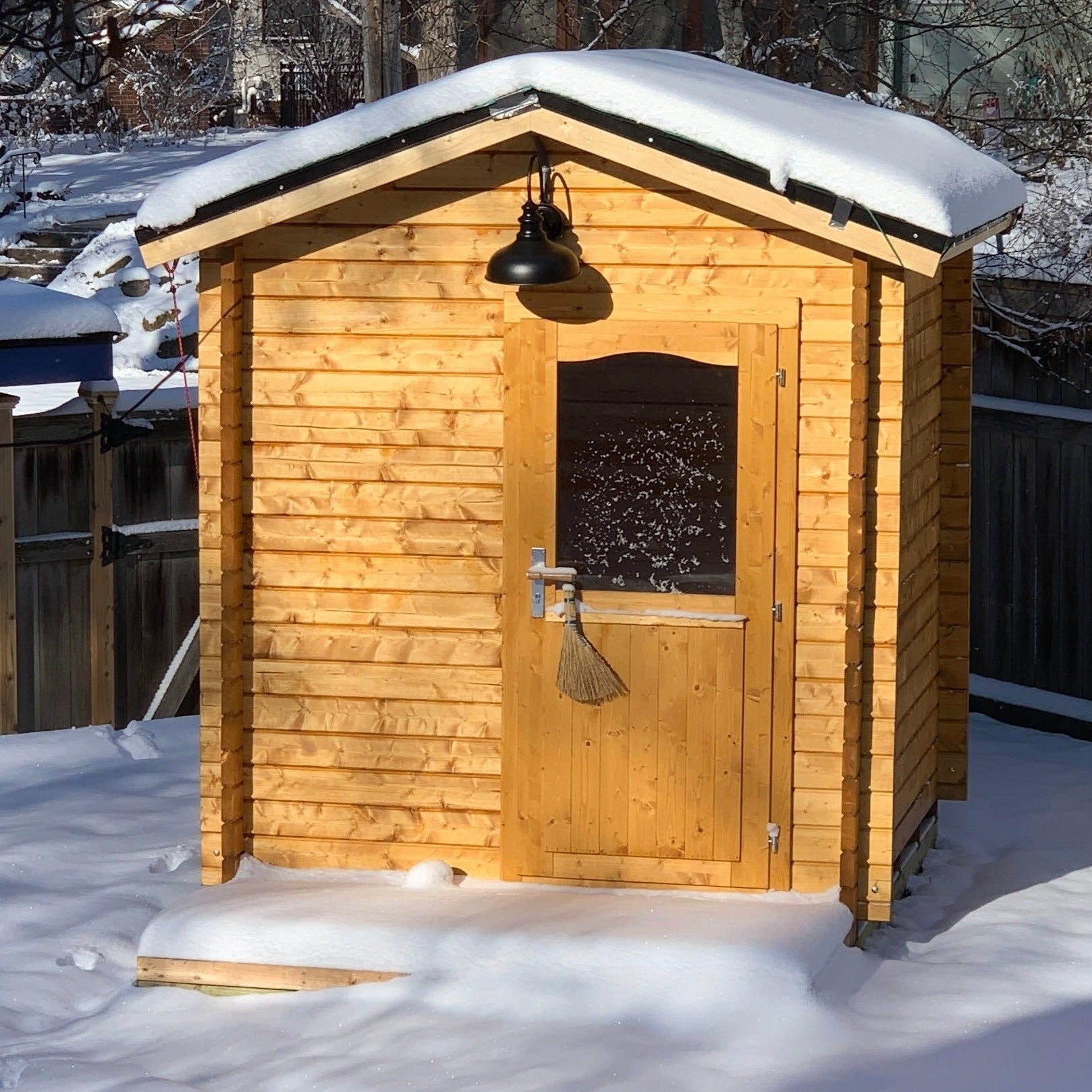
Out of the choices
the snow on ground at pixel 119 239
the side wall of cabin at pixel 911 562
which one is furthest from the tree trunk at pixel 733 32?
the side wall of cabin at pixel 911 562

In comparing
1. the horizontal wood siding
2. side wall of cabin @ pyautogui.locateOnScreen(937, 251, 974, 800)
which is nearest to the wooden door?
the horizontal wood siding

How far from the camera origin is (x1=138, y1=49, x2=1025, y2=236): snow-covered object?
6180 millimetres

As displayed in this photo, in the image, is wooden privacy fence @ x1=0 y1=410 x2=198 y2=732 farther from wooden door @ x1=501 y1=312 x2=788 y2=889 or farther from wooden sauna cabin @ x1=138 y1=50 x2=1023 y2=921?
wooden door @ x1=501 y1=312 x2=788 y2=889

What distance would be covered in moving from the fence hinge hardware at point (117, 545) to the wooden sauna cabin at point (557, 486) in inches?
110

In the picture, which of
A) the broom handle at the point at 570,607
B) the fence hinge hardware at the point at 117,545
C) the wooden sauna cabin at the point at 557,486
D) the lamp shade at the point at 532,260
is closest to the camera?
the lamp shade at the point at 532,260

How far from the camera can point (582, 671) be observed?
6840 mm

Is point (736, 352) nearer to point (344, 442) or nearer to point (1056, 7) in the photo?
point (344, 442)

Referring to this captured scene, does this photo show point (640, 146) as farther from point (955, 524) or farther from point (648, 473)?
point (955, 524)

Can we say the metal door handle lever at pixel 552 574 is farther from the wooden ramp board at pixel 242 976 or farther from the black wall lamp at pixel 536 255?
the wooden ramp board at pixel 242 976

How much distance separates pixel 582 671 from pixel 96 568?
3.83 m

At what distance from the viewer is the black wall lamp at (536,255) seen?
251 inches

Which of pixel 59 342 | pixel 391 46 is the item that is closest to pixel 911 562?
pixel 59 342

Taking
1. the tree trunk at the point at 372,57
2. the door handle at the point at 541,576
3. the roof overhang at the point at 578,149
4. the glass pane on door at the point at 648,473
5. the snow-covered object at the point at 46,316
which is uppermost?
the tree trunk at the point at 372,57

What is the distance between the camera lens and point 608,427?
22.3 ft
